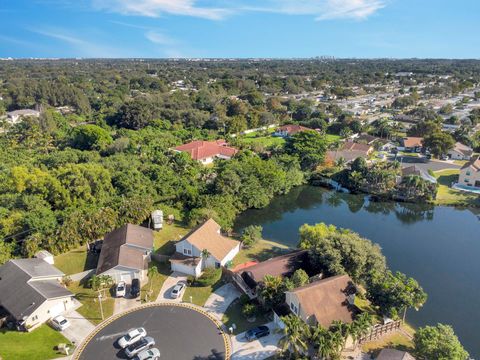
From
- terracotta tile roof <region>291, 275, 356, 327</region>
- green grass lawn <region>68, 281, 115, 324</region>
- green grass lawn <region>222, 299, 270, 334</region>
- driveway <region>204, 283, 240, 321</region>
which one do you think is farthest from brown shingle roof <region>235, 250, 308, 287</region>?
green grass lawn <region>68, 281, 115, 324</region>

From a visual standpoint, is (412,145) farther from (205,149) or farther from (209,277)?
(209,277)

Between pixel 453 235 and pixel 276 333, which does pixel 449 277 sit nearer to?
pixel 453 235

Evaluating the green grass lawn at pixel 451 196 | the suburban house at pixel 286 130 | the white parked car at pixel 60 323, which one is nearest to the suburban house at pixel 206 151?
the suburban house at pixel 286 130

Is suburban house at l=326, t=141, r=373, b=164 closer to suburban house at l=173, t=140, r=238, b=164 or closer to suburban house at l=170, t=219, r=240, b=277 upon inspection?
suburban house at l=173, t=140, r=238, b=164

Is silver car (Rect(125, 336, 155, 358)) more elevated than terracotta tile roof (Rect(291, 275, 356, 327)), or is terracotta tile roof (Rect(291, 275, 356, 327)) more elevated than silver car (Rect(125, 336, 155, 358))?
terracotta tile roof (Rect(291, 275, 356, 327))

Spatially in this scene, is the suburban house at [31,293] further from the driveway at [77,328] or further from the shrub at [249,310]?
the shrub at [249,310]

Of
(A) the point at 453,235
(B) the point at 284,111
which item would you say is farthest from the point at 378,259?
(B) the point at 284,111

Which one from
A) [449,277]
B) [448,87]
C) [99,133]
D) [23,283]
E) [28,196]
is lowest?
[449,277]

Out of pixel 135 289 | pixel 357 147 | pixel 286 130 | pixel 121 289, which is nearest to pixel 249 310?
pixel 135 289
